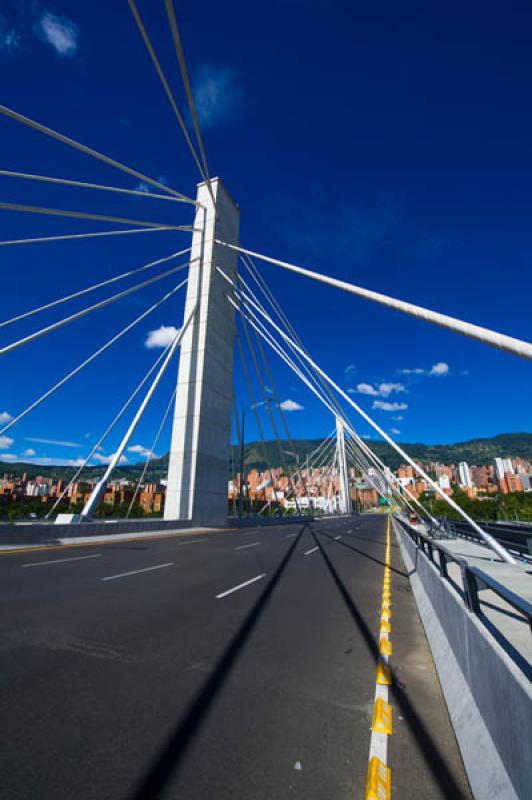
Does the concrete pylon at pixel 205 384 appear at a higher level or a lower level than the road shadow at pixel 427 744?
higher

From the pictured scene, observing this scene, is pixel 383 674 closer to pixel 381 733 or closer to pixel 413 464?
pixel 381 733

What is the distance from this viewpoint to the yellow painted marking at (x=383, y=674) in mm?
4296

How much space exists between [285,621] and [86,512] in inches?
582

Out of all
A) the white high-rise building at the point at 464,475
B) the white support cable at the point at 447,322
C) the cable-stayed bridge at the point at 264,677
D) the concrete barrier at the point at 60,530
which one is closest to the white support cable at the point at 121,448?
the concrete barrier at the point at 60,530

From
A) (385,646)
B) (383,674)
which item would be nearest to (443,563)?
(385,646)

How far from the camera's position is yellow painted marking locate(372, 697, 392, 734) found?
11.0 ft

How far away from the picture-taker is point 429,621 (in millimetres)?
5949

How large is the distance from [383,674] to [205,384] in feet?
80.1

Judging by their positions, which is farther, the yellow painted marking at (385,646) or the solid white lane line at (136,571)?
the solid white lane line at (136,571)

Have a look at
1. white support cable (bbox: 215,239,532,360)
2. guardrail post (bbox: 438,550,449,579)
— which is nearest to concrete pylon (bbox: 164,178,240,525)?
white support cable (bbox: 215,239,532,360)

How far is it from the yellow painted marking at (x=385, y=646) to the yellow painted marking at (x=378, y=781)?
252cm

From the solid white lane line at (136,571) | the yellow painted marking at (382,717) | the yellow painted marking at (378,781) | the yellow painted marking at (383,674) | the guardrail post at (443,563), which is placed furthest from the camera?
the solid white lane line at (136,571)

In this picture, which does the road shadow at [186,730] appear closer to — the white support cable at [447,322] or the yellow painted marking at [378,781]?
the yellow painted marking at [378,781]

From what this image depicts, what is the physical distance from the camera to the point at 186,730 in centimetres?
324
